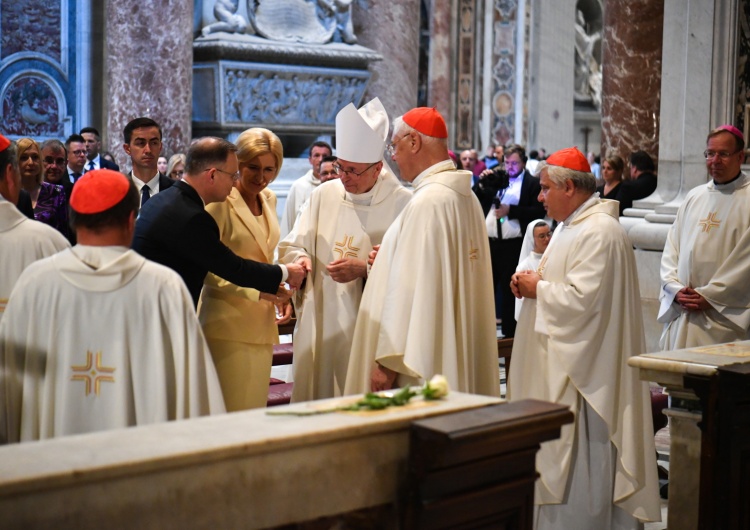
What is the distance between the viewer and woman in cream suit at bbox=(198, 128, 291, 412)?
431 centimetres

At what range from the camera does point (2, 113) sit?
9.80 m

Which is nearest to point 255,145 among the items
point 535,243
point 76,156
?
point 535,243

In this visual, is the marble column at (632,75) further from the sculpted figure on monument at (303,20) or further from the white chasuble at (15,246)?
the white chasuble at (15,246)

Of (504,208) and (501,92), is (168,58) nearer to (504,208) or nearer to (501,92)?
(504,208)

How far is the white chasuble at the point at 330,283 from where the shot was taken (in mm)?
4738

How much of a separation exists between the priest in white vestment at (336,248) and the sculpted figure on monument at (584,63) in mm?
16773

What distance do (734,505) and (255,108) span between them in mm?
7571

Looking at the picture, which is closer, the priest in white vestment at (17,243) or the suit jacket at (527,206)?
the priest in white vestment at (17,243)

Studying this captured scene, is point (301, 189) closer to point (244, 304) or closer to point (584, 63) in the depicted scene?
point (244, 304)

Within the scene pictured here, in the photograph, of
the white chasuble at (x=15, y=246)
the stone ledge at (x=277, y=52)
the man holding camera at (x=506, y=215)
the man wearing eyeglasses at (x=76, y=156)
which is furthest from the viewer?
the stone ledge at (x=277, y=52)

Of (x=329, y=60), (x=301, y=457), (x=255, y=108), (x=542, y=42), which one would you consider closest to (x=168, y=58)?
(x=255, y=108)

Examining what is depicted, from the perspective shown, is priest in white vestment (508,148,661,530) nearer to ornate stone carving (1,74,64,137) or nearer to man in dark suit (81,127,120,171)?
man in dark suit (81,127,120,171)

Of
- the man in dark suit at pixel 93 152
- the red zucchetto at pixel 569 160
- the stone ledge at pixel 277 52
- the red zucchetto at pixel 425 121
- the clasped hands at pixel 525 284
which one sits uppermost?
the stone ledge at pixel 277 52

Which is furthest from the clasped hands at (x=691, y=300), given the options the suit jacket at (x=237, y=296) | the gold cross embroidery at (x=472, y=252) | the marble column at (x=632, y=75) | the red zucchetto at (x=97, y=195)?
→ the red zucchetto at (x=97, y=195)
